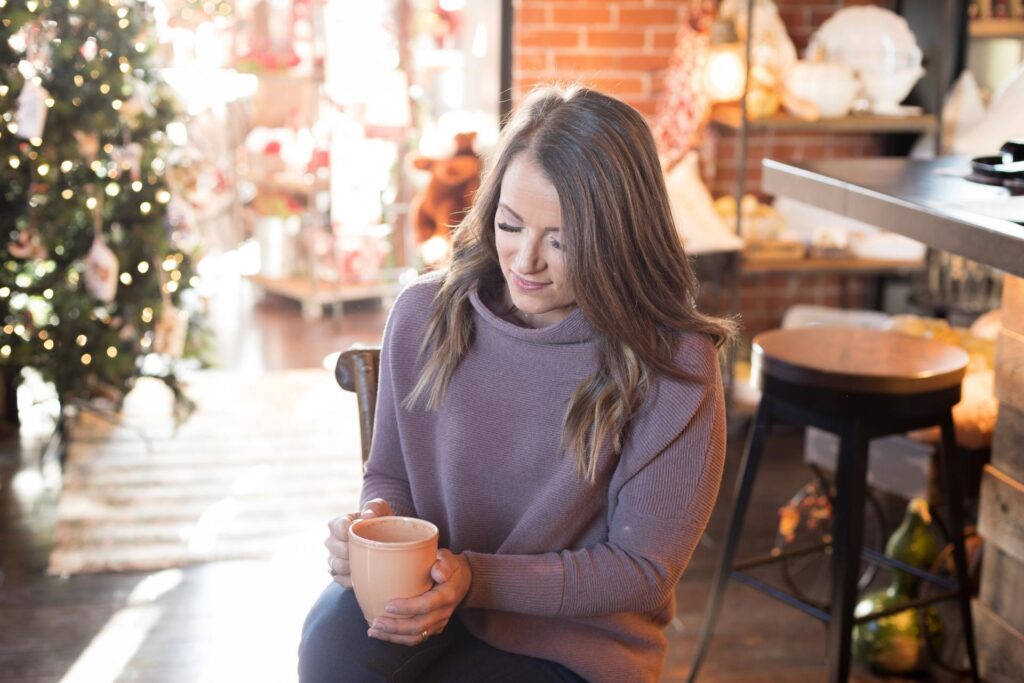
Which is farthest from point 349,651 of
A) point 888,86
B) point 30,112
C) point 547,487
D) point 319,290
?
point 319,290

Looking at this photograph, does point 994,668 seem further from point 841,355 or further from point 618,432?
point 618,432

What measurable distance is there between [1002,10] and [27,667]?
11.1 feet

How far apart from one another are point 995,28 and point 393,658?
3340mm

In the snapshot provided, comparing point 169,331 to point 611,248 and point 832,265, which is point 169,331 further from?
point 611,248

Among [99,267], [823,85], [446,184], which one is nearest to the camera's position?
[99,267]

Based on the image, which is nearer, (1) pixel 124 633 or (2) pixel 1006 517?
(2) pixel 1006 517

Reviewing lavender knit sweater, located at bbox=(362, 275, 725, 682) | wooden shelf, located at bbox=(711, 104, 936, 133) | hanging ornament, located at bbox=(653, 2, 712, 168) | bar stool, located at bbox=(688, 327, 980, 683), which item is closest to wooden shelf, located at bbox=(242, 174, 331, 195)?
hanging ornament, located at bbox=(653, 2, 712, 168)

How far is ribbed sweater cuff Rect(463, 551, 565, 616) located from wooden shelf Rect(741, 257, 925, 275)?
2.68m

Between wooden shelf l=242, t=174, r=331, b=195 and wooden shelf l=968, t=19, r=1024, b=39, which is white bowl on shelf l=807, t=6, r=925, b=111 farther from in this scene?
wooden shelf l=242, t=174, r=331, b=195

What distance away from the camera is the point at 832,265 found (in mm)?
4039

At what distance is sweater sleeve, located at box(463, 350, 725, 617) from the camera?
1.41 metres

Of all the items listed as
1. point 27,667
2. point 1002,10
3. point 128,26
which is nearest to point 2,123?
point 128,26

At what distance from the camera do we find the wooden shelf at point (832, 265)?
3.98 m

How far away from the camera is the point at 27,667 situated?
2.53 meters
